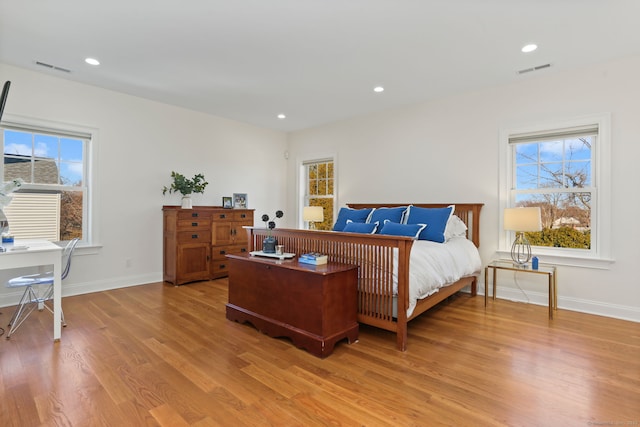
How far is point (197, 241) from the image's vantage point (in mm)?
4570

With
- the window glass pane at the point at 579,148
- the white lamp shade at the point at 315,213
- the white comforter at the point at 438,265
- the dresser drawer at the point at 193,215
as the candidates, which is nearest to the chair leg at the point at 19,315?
the dresser drawer at the point at 193,215

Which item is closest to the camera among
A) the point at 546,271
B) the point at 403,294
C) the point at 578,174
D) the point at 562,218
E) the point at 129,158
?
the point at 403,294

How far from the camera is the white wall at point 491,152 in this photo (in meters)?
3.17

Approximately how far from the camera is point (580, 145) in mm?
3512

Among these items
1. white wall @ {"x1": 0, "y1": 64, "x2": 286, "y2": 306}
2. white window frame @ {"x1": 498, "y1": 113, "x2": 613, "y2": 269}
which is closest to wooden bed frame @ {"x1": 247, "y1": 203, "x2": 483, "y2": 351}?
white window frame @ {"x1": 498, "y1": 113, "x2": 613, "y2": 269}

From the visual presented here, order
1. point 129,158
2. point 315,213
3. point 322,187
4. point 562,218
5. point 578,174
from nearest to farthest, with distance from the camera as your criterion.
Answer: point 578,174, point 562,218, point 129,158, point 315,213, point 322,187

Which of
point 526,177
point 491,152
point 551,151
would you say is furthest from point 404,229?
point 551,151

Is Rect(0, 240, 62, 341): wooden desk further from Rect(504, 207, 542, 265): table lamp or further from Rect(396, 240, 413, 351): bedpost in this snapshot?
Rect(504, 207, 542, 265): table lamp

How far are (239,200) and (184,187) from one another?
3.73ft

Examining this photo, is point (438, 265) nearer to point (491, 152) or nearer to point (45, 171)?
point (491, 152)

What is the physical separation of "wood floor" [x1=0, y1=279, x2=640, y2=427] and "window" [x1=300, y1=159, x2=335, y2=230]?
3061 millimetres

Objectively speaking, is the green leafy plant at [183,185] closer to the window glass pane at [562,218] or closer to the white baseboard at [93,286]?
the white baseboard at [93,286]

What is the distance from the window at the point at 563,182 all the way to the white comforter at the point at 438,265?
1.93 feet

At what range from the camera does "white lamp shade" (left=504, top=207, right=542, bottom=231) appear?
3.27 m
